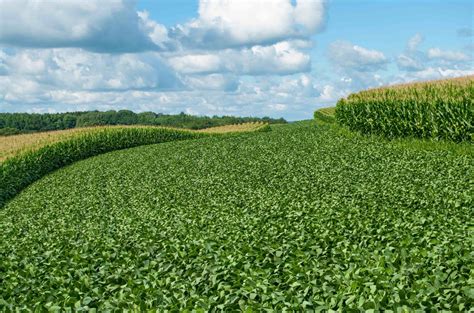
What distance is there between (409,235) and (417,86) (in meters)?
25.4

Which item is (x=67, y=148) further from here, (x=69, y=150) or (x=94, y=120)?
(x=94, y=120)

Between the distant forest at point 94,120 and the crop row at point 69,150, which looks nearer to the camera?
the crop row at point 69,150

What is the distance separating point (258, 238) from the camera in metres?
13.5

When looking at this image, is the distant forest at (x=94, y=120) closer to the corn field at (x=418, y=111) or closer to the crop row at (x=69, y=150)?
the crop row at (x=69, y=150)

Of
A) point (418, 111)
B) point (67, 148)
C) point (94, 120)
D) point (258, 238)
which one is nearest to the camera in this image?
point (258, 238)

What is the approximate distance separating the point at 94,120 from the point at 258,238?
91.7m

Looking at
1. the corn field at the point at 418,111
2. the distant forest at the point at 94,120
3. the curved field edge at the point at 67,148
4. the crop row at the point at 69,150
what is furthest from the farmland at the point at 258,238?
the distant forest at the point at 94,120

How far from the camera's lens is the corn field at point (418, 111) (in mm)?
28719

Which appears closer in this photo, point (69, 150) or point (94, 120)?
point (69, 150)

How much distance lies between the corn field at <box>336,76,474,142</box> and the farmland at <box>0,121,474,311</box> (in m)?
1.82

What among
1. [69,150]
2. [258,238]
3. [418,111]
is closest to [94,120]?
[69,150]

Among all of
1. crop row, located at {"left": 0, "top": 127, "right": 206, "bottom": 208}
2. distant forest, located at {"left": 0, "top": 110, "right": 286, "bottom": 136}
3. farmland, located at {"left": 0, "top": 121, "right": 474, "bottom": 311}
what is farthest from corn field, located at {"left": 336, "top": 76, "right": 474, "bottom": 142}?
distant forest, located at {"left": 0, "top": 110, "right": 286, "bottom": 136}

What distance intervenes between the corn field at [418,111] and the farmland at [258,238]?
5.97 ft

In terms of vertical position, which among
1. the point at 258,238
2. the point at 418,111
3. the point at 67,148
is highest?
the point at 418,111
